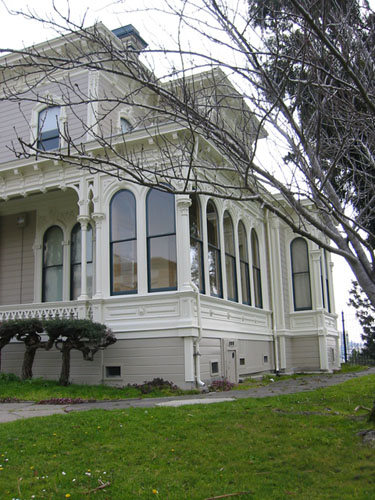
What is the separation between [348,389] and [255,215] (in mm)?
8819

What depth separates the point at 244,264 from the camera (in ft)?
54.7

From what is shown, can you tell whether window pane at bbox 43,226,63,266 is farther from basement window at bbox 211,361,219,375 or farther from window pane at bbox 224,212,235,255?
basement window at bbox 211,361,219,375

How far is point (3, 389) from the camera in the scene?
1107cm

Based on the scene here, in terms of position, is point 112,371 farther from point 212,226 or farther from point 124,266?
point 212,226

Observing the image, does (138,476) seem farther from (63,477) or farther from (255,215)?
(255,215)

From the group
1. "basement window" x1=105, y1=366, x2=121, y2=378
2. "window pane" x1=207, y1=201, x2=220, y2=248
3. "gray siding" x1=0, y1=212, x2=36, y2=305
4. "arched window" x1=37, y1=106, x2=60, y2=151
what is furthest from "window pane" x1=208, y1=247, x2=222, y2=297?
"gray siding" x1=0, y1=212, x2=36, y2=305

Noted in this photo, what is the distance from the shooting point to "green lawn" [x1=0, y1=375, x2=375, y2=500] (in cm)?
436

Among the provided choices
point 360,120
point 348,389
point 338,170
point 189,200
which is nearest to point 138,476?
point 360,120

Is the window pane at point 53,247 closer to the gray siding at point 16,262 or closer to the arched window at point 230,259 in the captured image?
the gray siding at point 16,262

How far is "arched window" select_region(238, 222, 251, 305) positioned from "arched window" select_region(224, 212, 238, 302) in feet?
2.89

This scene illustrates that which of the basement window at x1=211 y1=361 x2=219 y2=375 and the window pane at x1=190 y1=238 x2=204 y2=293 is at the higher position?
the window pane at x1=190 y1=238 x2=204 y2=293

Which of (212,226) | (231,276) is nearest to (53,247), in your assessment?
(212,226)

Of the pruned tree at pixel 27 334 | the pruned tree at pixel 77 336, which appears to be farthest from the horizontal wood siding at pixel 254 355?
the pruned tree at pixel 27 334

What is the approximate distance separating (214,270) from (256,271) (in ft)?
12.7
